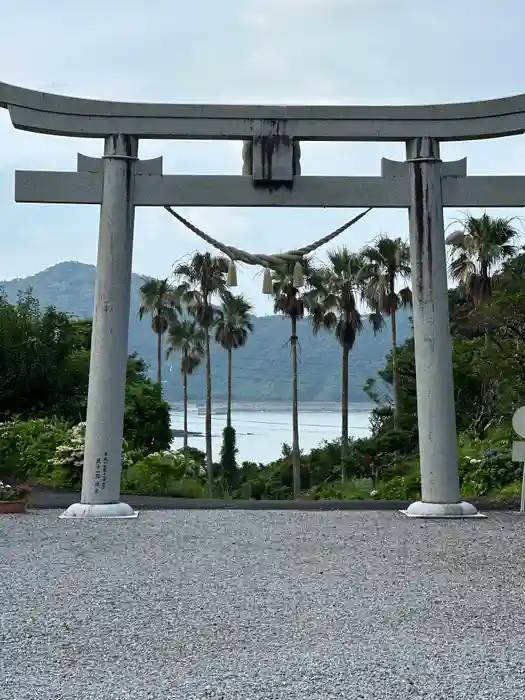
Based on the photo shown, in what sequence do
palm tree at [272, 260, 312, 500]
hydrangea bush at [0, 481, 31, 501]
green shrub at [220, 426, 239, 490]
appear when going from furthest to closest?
1. green shrub at [220, 426, 239, 490]
2. palm tree at [272, 260, 312, 500]
3. hydrangea bush at [0, 481, 31, 501]

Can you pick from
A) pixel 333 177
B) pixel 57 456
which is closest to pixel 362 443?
pixel 57 456

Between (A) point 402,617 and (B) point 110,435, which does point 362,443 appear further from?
(A) point 402,617

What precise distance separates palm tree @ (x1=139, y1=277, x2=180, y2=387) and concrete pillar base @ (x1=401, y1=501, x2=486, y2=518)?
107ft

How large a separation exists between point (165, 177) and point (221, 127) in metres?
0.81

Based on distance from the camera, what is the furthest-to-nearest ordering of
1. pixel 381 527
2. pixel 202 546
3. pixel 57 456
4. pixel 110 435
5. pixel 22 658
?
pixel 57 456
pixel 110 435
pixel 381 527
pixel 202 546
pixel 22 658

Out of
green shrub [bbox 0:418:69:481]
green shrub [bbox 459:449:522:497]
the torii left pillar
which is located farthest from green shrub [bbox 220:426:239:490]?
the torii left pillar

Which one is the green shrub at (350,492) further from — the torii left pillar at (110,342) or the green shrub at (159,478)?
the torii left pillar at (110,342)

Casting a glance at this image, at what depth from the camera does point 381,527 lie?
9203mm

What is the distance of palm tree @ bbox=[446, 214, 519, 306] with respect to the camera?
27516 mm

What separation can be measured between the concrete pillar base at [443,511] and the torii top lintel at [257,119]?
13.2 ft

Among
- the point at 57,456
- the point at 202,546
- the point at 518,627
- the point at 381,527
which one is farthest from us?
the point at 57,456

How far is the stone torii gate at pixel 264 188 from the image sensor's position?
388 inches

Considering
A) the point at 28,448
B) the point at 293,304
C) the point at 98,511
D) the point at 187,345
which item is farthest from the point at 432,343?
the point at 187,345

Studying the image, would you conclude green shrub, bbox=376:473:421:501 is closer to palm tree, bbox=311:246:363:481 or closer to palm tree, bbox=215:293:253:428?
palm tree, bbox=311:246:363:481
